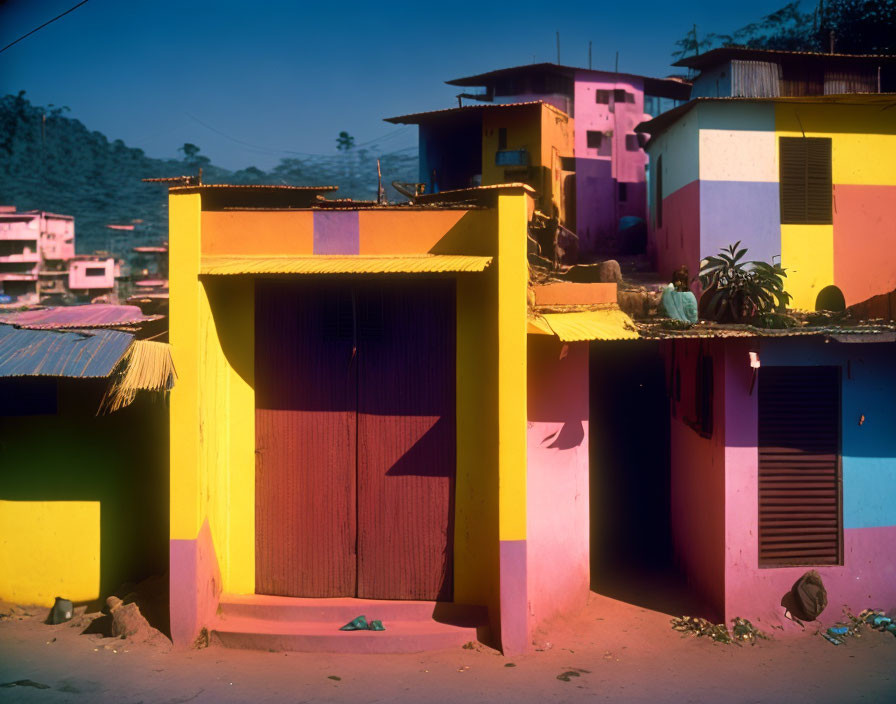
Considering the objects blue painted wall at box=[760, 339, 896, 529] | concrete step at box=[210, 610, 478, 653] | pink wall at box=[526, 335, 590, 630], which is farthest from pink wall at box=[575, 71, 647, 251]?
concrete step at box=[210, 610, 478, 653]

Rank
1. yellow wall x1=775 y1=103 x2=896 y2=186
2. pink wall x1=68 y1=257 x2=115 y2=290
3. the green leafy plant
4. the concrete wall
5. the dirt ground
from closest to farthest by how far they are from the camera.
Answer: the dirt ground, the concrete wall, the green leafy plant, yellow wall x1=775 y1=103 x2=896 y2=186, pink wall x1=68 y1=257 x2=115 y2=290

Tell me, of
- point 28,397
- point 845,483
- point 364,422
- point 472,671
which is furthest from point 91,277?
point 845,483

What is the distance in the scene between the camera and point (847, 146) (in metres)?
13.7

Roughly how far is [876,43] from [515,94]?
13382 millimetres

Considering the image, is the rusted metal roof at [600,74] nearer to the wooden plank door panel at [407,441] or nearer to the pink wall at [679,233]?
the pink wall at [679,233]

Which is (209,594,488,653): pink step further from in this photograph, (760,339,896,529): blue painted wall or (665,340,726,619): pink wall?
(760,339,896,529): blue painted wall

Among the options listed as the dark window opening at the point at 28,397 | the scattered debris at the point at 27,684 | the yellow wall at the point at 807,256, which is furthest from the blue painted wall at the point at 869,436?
the dark window opening at the point at 28,397

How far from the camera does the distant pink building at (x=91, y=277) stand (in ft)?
150

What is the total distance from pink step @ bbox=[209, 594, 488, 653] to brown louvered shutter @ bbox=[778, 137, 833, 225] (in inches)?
368

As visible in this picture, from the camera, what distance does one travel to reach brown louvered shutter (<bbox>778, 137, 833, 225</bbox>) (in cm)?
1376

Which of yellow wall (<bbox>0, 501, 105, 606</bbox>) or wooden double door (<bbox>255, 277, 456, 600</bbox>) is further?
yellow wall (<bbox>0, 501, 105, 606</bbox>)

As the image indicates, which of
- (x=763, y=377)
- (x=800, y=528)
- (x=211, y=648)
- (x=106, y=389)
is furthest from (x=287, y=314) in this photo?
(x=800, y=528)

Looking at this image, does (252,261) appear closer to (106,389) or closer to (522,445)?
(106,389)

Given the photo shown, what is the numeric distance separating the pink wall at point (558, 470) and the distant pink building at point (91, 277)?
42369 mm
